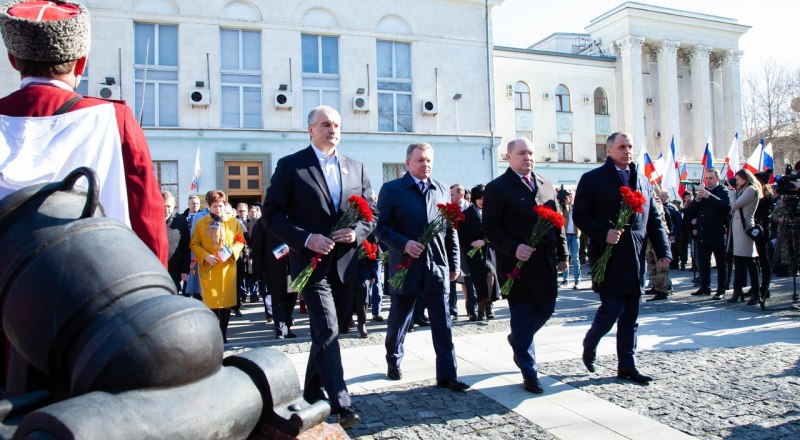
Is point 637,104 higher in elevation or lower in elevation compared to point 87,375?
higher

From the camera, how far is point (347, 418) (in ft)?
12.7

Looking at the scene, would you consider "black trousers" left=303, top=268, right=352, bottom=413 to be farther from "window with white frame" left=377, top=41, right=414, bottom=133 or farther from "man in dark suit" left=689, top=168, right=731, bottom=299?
"window with white frame" left=377, top=41, right=414, bottom=133

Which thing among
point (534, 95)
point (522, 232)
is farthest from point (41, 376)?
point (534, 95)

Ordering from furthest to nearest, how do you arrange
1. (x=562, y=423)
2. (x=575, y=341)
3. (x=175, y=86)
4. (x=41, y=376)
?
1. (x=175, y=86)
2. (x=575, y=341)
3. (x=562, y=423)
4. (x=41, y=376)

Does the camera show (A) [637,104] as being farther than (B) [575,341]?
Yes

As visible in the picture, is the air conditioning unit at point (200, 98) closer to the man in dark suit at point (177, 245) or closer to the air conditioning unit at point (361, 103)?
the air conditioning unit at point (361, 103)

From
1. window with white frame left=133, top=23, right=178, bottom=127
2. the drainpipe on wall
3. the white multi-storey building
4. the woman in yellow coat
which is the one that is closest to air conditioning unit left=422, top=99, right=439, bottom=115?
the white multi-storey building

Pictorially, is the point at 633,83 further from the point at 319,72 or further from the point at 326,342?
the point at 326,342

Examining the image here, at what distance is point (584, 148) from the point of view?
3947 centimetres

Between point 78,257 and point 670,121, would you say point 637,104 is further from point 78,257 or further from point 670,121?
point 78,257

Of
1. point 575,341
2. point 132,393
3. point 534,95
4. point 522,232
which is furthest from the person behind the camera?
point 534,95

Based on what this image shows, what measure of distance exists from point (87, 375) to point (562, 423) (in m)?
3.36

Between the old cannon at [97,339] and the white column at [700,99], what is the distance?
46.2 meters

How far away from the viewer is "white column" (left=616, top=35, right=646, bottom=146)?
129 ft
